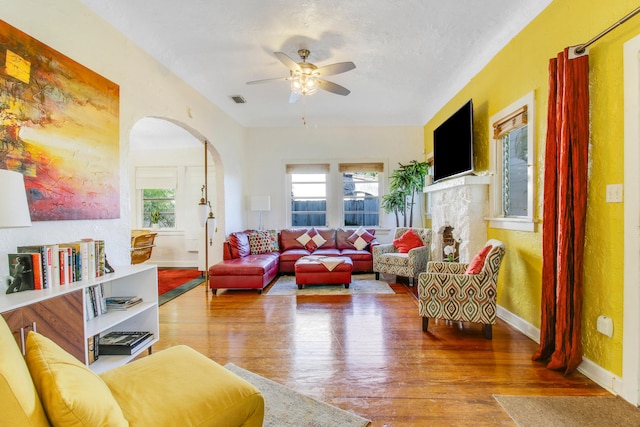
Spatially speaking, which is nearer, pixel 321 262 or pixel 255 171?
pixel 321 262

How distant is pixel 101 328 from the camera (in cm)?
210

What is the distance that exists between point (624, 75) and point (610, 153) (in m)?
0.47

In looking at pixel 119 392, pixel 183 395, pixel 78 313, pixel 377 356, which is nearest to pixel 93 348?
pixel 78 313

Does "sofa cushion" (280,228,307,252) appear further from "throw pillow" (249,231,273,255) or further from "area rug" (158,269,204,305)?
"area rug" (158,269,204,305)

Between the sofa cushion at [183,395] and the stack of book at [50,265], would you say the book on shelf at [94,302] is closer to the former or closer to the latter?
the stack of book at [50,265]

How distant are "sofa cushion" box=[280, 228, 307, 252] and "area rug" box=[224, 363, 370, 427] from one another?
3966 millimetres

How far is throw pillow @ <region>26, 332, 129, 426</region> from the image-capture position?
837mm

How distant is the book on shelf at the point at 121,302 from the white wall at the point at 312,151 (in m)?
3.98

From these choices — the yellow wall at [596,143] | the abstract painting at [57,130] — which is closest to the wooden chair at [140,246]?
the abstract painting at [57,130]

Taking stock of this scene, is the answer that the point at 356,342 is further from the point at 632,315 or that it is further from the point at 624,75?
the point at 624,75

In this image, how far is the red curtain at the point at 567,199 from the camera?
84.2 inches

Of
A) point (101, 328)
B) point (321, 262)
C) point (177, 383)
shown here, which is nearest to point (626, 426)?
point (177, 383)

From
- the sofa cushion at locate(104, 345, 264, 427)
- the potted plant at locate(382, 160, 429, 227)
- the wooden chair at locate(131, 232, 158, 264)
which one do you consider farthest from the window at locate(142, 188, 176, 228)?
the sofa cushion at locate(104, 345, 264, 427)

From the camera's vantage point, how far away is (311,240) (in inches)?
238
